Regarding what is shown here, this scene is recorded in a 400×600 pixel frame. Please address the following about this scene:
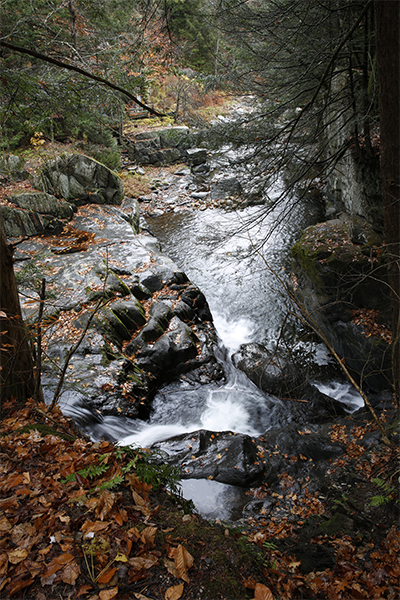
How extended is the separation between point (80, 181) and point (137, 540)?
1524 cm

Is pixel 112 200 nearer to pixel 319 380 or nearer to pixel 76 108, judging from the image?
pixel 76 108

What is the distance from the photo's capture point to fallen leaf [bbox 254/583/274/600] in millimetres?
2102

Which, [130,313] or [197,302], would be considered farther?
[197,302]

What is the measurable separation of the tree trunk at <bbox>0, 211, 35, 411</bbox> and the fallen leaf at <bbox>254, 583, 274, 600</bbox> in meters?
3.15

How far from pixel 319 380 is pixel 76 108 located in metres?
7.67

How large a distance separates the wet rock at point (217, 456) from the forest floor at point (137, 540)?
131cm

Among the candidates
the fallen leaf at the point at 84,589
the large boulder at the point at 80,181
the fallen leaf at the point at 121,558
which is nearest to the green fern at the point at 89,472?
the fallen leaf at the point at 121,558

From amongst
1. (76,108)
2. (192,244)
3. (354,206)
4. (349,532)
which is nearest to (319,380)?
(349,532)

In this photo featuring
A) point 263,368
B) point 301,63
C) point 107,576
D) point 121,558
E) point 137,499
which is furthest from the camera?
point 263,368

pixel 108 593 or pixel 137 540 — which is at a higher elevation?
pixel 108 593

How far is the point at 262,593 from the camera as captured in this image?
2127 mm

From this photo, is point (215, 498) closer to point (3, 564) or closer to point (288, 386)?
point (288, 386)

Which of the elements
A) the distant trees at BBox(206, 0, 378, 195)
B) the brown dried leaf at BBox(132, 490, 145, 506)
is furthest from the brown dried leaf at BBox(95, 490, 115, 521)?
the distant trees at BBox(206, 0, 378, 195)

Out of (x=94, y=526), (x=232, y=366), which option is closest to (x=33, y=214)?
(x=232, y=366)
